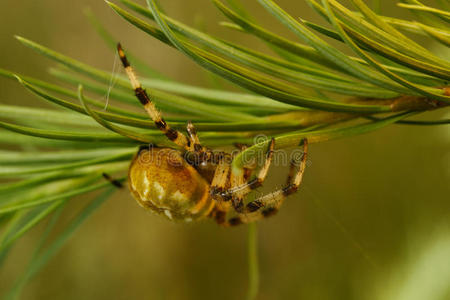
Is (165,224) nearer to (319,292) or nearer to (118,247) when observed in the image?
(118,247)

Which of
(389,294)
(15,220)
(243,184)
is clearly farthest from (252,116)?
(389,294)

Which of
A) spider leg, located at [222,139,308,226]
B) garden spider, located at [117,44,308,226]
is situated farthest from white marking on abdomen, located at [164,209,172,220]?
spider leg, located at [222,139,308,226]

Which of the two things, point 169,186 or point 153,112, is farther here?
A: point 169,186

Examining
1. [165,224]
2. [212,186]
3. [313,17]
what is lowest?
[165,224]

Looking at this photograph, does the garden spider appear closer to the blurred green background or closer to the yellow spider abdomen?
the yellow spider abdomen

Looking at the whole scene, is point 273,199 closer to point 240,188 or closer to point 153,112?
point 240,188

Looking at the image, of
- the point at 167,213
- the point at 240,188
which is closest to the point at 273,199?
the point at 240,188
